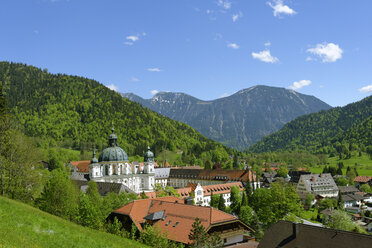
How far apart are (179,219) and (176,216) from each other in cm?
92

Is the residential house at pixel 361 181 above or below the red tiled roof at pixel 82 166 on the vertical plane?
below

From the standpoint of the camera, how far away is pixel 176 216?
4128 cm

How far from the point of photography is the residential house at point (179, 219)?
38094mm

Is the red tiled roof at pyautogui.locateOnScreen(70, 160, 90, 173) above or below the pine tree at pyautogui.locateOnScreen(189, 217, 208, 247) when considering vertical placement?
above

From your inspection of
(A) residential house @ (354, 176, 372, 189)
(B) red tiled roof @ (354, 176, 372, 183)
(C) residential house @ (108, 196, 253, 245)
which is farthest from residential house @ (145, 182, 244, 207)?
(B) red tiled roof @ (354, 176, 372, 183)

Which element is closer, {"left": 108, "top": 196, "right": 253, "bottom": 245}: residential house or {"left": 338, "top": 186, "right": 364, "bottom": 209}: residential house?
{"left": 108, "top": 196, "right": 253, "bottom": 245}: residential house

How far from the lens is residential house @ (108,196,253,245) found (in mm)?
38094

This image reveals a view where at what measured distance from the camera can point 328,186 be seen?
5007 inches

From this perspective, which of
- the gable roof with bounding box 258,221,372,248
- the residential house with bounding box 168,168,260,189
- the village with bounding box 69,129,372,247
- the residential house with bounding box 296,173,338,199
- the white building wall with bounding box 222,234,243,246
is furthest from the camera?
the residential house with bounding box 296,173,338,199

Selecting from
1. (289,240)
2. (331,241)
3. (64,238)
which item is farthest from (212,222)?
(64,238)

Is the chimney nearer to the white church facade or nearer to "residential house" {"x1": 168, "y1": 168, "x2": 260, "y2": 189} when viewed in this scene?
the white church facade

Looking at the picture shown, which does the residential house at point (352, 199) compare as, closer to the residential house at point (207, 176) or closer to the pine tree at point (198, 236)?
the residential house at point (207, 176)

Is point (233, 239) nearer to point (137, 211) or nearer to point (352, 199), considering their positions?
point (137, 211)

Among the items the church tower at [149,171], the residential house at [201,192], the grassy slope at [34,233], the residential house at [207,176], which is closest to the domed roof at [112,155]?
the church tower at [149,171]
